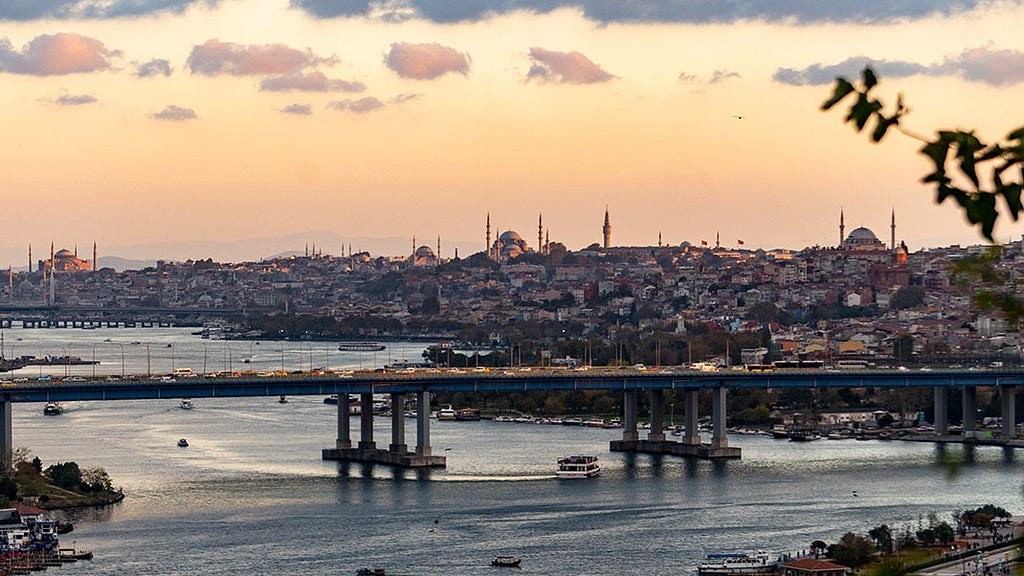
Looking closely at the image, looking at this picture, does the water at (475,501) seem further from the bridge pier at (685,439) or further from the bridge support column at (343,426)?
the bridge support column at (343,426)

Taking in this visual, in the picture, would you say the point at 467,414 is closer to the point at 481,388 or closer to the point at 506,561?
the point at 481,388

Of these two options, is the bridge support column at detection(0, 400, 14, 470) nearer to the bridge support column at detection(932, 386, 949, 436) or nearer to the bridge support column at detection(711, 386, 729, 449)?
the bridge support column at detection(711, 386, 729, 449)

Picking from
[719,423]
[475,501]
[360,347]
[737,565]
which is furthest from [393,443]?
[360,347]

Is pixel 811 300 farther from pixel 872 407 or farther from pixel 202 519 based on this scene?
pixel 202 519

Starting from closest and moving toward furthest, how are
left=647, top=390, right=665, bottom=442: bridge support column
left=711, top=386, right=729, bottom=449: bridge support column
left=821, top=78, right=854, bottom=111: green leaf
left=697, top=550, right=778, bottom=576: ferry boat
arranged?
left=821, top=78, right=854, bottom=111: green leaf < left=697, top=550, right=778, bottom=576: ferry boat < left=711, top=386, right=729, bottom=449: bridge support column < left=647, top=390, right=665, bottom=442: bridge support column

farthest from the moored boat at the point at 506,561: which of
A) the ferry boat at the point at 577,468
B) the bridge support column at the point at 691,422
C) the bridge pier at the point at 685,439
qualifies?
the bridge support column at the point at 691,422

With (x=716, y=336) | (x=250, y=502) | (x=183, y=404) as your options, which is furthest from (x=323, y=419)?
(x=716, y=336)

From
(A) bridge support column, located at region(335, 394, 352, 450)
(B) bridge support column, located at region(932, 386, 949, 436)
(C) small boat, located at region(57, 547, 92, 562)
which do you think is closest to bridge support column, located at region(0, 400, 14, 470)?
(A) bridge support column, located at region(335, 394, 352, 450)
